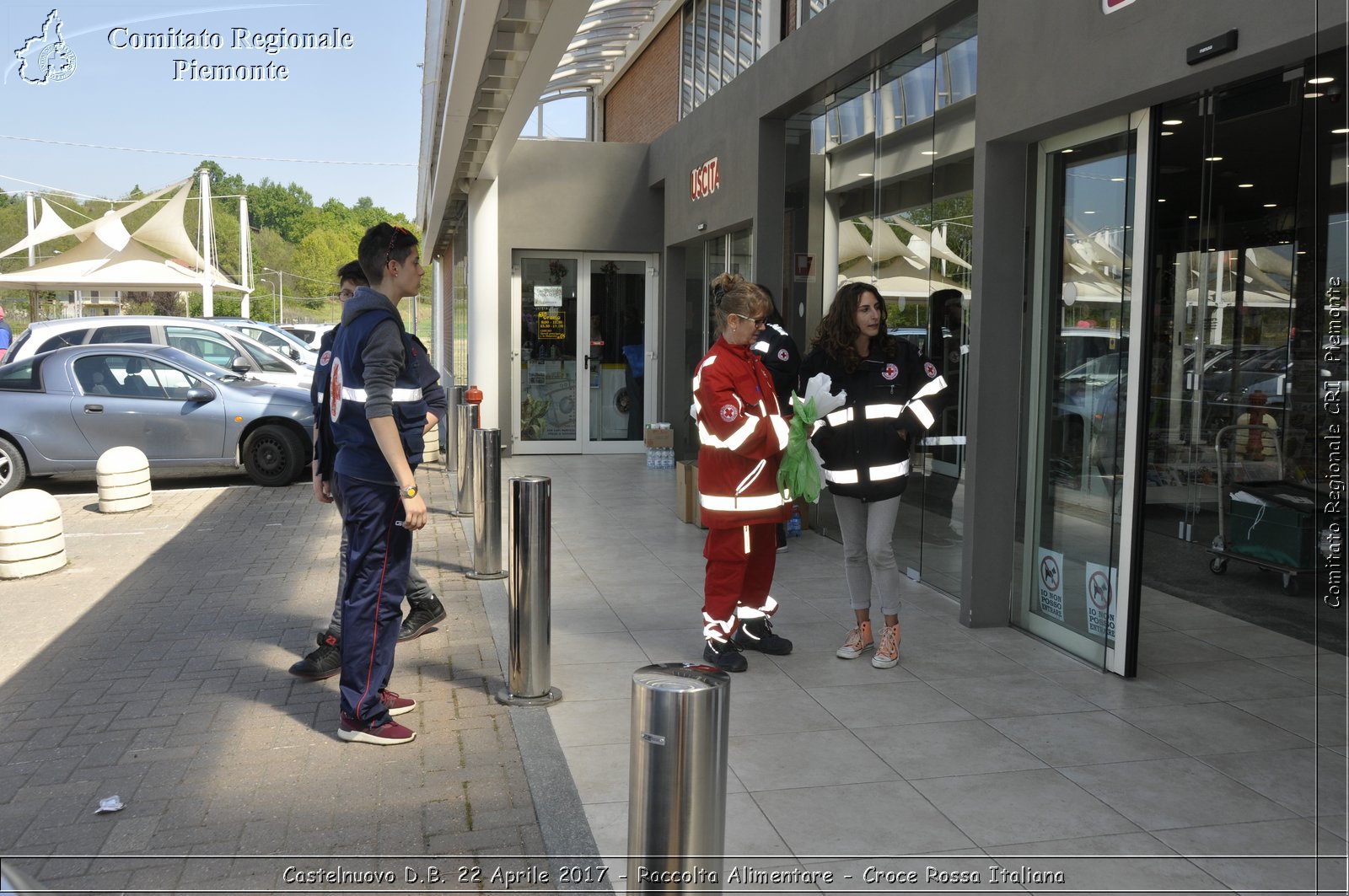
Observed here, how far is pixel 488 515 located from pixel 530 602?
9.13 feet

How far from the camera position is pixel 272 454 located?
1252 centimetres

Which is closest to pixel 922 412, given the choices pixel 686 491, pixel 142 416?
pixel 686 491

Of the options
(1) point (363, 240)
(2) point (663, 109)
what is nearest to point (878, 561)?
(1) point (363, 240)

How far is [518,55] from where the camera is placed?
319 inches

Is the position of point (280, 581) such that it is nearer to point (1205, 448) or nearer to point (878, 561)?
point (878, 561)

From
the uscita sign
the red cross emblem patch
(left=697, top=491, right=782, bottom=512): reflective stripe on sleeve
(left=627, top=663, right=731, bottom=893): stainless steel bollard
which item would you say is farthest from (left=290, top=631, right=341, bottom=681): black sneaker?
the uscita sign

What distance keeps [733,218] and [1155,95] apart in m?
6.57

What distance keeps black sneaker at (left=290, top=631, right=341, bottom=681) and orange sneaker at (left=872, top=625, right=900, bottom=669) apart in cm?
282

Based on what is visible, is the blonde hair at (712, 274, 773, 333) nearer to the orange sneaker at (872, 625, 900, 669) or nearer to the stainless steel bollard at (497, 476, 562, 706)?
the stainless steel bollard at (497, 476, 562, 706)

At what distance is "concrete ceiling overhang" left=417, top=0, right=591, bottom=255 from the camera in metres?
6.94

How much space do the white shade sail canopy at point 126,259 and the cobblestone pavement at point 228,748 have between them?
23.4m

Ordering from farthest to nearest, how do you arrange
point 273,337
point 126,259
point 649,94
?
point 126,259 < point 273,337 < point 649,94

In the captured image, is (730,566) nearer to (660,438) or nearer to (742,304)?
(742,304)

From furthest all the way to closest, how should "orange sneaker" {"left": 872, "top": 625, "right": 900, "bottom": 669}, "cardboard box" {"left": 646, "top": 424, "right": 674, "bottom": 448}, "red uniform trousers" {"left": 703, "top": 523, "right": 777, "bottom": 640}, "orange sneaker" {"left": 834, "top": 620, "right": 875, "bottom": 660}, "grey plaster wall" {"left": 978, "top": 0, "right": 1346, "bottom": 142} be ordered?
"cardboard box" {"left": 646, "top": 424, "right": 674, "bottom": 448} < "orange sneaker" {"left": 834, "top": 620, "right": 875, "bottom": 660} < "orange sneaker" {"left": 872, "top": 625, "right": 900, "bottom": 669} < "red uniform trousers" {"left": 703, "top": 523, "right": 777, "bottom": 640} < "grey plaster wall" {"left": 978, "top": 0, "right": 1346, "bottom": 142}
